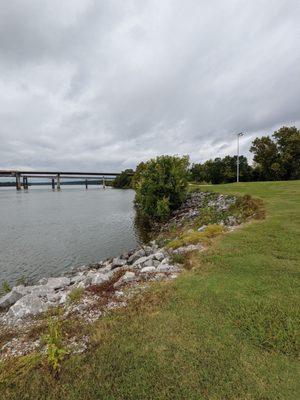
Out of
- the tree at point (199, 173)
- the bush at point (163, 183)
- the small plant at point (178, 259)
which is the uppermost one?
the tree at point (199, 173)

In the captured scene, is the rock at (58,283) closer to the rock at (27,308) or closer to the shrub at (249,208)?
the rock at (27,308)

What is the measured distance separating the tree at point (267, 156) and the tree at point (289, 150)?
94cm

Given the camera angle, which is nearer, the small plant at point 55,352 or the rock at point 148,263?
the small plant at point 55,352

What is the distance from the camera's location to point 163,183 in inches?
900

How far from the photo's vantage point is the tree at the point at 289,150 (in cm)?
4516

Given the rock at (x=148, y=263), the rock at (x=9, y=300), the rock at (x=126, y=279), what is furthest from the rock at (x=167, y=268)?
the rock at (x=9, y=300)

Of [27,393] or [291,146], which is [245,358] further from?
[291,146]

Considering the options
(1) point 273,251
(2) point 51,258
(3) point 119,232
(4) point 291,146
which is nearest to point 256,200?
(1) point 273,251

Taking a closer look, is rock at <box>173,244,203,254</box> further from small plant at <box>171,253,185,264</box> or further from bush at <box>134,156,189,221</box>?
bush at <box>134,156,189,221</box>

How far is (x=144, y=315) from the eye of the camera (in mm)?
4508

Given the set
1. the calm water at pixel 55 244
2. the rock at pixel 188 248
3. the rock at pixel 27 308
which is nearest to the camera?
the rock at pixel 27 308

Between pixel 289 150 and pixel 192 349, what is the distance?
52.1m

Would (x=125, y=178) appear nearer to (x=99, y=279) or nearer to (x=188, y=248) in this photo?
(x=188, y=248)

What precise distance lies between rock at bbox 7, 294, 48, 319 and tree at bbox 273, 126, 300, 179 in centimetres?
5114
